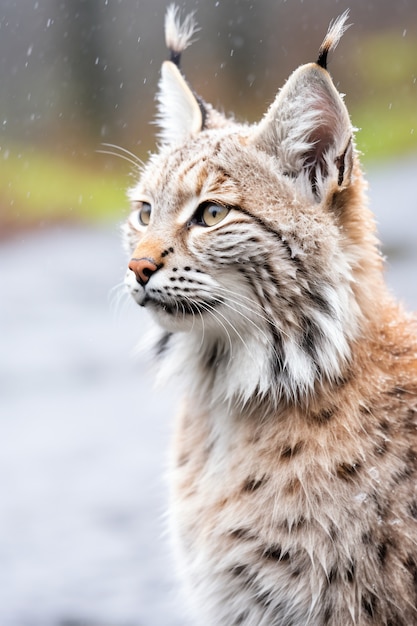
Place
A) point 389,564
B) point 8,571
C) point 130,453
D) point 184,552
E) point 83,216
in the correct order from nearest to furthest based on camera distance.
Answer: point 389,564
point 184,552
point 8,571
point 130,453
point 83,216

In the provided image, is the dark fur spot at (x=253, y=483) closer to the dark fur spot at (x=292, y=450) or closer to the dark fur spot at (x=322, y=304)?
the dark fur spot at (x=292, y=450)

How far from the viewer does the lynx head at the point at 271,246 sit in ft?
8.43

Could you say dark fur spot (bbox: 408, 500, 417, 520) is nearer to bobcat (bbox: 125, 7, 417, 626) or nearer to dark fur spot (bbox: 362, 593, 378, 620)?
bobcat (bbox: 125, 7, 417, 626)

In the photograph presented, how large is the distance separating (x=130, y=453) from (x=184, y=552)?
9.75 ft

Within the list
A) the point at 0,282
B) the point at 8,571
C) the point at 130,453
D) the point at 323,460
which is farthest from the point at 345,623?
the point at 0,282

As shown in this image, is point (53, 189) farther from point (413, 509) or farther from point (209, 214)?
point (413, 509)

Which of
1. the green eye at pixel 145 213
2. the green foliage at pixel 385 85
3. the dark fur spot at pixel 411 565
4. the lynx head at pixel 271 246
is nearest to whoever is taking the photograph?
the dark fur spot at pixel 411 565

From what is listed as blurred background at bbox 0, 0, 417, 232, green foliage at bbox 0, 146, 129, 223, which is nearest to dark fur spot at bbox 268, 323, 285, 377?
blurred background at bbox 0, 0, 417, 232

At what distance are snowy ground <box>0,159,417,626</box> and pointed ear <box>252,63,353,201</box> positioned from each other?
714 mm

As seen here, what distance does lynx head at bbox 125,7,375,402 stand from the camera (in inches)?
101

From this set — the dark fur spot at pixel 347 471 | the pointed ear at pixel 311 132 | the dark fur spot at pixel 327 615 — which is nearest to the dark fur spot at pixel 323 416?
the dark fur spot at pixel 347 471

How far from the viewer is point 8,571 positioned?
14.7ft

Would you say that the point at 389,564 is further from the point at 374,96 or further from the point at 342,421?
the point at 374,96

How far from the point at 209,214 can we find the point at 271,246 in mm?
224
